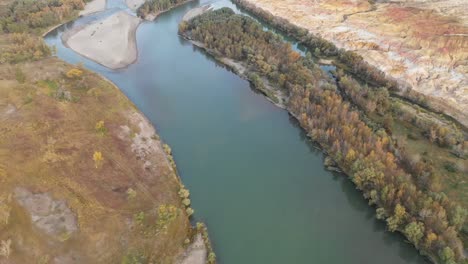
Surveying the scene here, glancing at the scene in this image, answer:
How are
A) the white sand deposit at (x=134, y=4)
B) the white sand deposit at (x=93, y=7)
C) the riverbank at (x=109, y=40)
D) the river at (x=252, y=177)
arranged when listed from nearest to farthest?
Answer: the river at (x=252, y=177)
the riverbank at (x=109, y=40)
the white sand deposit at (x=93, y=7)
the white sand deposit at (x=134, y=4)

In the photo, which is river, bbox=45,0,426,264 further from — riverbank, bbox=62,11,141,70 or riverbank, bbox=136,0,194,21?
riverbank, bbox=136,0,194,21

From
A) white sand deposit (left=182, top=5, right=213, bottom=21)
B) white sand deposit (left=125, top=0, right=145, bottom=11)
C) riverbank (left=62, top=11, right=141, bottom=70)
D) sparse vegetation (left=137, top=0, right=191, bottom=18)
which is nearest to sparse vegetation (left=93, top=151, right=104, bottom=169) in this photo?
riverbank (left=62, top=11, right=141, bottom=70)

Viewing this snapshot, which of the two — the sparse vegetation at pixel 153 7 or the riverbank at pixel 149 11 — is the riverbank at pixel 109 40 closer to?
the riverbank at pixel 149 11

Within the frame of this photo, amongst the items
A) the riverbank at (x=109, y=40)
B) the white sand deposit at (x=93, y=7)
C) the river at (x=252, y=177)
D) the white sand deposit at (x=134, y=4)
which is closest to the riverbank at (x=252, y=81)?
the river at (x=252, y=177)

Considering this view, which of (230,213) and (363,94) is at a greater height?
(363,94)

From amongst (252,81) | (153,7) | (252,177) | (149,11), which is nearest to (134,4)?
(149,11)

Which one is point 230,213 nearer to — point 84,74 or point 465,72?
point 84,74

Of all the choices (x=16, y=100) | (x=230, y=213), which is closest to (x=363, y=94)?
(x=230, y=213)
